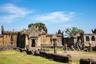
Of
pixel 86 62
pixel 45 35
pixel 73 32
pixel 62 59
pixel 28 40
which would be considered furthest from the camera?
pixel 73 32

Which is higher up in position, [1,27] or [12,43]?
[1,27]

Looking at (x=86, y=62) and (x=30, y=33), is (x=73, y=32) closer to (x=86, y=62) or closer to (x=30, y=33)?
(x=30, y=33)

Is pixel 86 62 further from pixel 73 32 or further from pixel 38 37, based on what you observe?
pixel 73 32

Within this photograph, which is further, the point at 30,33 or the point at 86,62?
the point at 30,33

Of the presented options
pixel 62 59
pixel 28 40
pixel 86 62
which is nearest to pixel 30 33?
pixel 28 40

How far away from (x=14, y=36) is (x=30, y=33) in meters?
5.26

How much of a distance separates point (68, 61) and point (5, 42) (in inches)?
1618

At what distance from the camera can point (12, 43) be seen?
207ft

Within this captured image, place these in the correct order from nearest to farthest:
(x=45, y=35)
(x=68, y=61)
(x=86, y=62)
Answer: (x=86, y=62) < (x=68, y=61) < (x=45, y=35)

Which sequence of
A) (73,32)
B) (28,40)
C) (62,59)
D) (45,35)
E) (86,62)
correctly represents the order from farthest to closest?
(73,32)
(45,35)
(28,40)
(62,59)
(86,62)

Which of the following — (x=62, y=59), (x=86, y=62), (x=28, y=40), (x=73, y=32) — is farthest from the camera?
(x=73, y=32)

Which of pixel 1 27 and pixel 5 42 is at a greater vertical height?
pixel 1 27

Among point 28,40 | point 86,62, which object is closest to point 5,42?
point 28,40

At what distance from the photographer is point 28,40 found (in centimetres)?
6134
